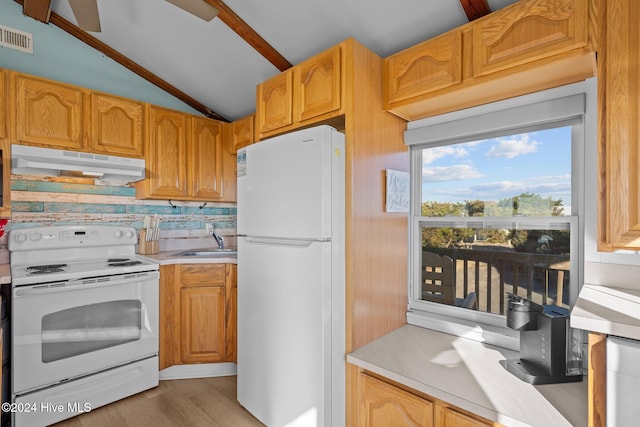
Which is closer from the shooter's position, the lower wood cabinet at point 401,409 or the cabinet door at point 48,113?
the lower wood cabinet at point 401,409

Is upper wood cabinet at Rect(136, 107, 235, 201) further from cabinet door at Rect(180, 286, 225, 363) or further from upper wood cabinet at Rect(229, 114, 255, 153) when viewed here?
cabinet door at Rect(180, 286, 225, 363)

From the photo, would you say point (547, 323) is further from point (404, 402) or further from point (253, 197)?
point (253, 197)

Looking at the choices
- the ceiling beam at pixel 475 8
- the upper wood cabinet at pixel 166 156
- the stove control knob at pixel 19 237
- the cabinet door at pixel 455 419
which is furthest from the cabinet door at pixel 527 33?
the stove control knob at pixel 19 237

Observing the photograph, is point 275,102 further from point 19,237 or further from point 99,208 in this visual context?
point 19,237

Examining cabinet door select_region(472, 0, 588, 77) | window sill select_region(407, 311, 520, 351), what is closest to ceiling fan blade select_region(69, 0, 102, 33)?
cabinet door select_region(472, 0, 588, 77)

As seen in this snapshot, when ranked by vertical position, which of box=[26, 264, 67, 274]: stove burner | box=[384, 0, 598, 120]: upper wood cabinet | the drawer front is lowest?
the drawer front

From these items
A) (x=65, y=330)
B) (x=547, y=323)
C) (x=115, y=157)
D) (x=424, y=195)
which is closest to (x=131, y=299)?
(x=65, y=330)

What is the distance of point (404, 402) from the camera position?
1.42 m

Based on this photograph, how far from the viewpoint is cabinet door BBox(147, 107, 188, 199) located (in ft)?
9.21

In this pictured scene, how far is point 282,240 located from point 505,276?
129 centimetres

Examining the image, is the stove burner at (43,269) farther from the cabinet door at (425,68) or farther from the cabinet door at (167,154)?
the cabinet door at (425,68)

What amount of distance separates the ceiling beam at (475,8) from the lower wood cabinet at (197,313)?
230cm

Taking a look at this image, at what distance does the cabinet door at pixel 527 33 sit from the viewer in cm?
123

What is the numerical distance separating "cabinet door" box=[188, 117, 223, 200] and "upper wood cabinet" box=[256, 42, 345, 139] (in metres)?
1.18
